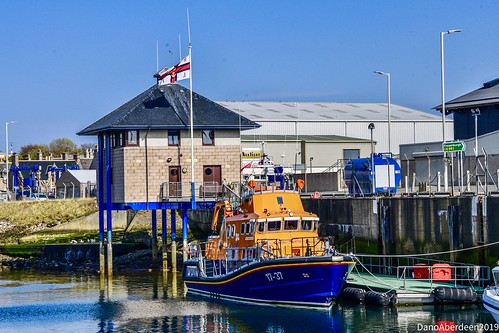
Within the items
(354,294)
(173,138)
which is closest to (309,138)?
(173,138)

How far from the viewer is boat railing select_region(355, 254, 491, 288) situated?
41.8 m

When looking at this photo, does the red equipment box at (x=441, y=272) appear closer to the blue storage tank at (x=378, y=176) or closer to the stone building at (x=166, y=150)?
the blue storage tank at (x=378, y=176)

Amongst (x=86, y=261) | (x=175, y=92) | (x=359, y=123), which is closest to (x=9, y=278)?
(x=86, y=261)

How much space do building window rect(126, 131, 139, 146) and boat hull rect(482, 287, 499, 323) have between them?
28298mm

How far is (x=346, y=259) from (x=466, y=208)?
613 centimetres

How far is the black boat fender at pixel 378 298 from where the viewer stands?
136ft

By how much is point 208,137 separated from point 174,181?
10.9 feet

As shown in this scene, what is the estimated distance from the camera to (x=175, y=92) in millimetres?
62531

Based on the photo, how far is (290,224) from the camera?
45125mm

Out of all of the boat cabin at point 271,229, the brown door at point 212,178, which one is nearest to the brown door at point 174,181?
the brown door at point 212,178

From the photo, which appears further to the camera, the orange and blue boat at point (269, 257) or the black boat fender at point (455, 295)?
the orange and blue boat at point (269, 257)

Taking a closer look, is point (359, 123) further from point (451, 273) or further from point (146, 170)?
point (451, 273)

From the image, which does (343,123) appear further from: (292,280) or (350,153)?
(292,280)

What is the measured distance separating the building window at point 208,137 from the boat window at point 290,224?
1550cm
